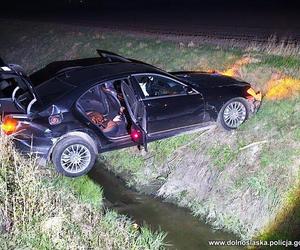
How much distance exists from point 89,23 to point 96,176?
47.0ft

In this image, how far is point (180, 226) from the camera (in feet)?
22.5

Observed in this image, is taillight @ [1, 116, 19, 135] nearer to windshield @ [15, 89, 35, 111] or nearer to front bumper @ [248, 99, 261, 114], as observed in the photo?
windshield @ [15, 89, 35, 111]

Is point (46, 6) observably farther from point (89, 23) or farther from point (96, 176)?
point (96, 176)

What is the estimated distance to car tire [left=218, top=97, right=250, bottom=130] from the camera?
27.3 feet

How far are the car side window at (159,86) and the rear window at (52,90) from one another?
1273 mm

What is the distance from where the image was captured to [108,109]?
880cm

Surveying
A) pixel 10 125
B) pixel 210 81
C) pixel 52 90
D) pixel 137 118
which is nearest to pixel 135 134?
pixel 137 118

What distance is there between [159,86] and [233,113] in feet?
4.88

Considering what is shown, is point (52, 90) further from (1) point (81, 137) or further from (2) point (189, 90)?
(2) point (189, 90)

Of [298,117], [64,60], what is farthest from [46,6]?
[298,117]

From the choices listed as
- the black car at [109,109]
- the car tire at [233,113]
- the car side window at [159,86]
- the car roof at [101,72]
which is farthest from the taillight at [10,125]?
the car tire at [233,113]

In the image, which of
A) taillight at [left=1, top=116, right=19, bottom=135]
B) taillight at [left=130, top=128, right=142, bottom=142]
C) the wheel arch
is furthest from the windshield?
taillight at [left=130, top=128, right=142, bottom=142]

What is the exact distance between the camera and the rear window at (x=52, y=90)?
766 centimetres

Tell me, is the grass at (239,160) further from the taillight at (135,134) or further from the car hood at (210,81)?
the taillight at (135,134)
